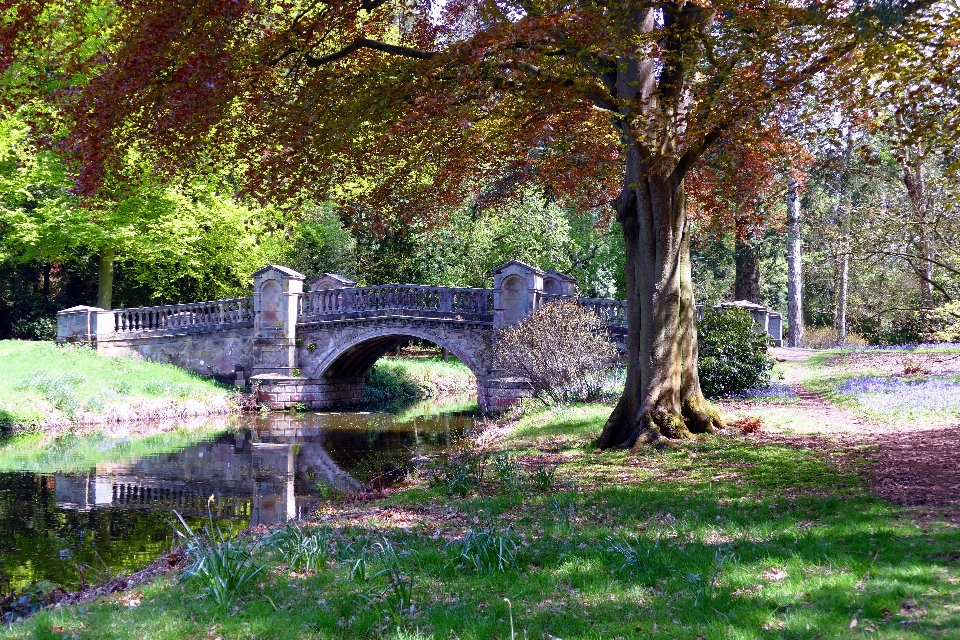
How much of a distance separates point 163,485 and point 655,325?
325 inches

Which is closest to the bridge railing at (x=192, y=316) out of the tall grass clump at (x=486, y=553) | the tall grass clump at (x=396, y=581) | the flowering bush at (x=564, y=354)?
the flowering bush at (x=564, y=354)

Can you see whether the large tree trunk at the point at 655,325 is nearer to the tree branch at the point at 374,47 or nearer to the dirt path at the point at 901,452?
A: the dirt path at the point at 901,452

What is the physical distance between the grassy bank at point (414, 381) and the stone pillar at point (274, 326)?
4312mm

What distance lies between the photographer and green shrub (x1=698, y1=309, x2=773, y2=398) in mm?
15703

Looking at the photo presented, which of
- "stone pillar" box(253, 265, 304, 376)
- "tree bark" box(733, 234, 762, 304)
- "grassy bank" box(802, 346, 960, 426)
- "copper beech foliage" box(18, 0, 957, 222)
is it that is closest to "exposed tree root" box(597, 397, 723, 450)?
"grassy bank" box(802, 346, 960, 426)

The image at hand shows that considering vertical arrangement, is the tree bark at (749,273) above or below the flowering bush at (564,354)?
above

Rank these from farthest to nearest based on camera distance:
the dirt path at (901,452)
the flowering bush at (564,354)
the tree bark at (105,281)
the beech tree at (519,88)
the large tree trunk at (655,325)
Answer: the tree bark at (105,281)
the flowering bush at (564,354)
the large tree trunk at (655,325)
the beech tree at (519,88)
the dirt path at (901,452)

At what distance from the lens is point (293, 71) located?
1121 cm

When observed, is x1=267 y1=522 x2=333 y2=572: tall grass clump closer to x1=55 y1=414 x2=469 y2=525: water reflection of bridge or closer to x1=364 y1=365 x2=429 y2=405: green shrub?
x1=55 y1=414 x2=469 y2=525: water reflection of bridge

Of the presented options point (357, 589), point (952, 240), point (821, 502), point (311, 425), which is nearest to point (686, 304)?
point (821, 502)

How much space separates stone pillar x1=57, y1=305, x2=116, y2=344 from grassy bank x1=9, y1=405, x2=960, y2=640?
67.4ft

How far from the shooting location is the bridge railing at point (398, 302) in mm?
23531

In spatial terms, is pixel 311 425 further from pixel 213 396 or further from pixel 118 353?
pixel 118 353

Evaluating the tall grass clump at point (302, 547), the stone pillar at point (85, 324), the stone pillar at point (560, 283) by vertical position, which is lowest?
the tall grass clump at point (302, 547)
